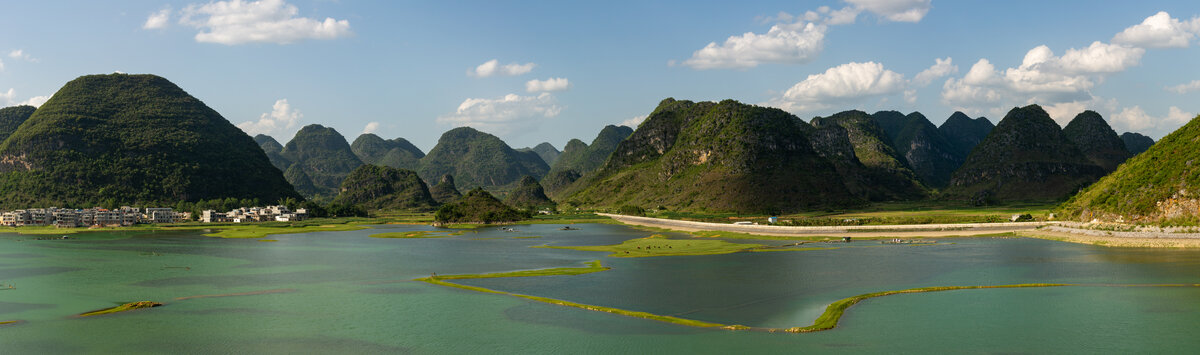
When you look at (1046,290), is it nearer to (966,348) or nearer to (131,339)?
(966,348)

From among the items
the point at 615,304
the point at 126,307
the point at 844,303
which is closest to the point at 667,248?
the point at 615,304

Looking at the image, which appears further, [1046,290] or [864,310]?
[1046,290]

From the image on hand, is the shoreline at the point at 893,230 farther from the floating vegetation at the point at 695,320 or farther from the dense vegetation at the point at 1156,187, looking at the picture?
the floating vegetation at the point at 695,320

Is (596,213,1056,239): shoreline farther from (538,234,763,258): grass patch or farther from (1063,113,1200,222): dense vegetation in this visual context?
(538,234,763,258): grass patch

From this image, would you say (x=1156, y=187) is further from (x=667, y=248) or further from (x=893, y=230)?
(x=667, y=248)

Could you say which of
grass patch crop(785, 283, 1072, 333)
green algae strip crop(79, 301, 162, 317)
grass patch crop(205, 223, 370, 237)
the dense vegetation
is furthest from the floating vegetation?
grass patch crop(205, 223, 370, 237)

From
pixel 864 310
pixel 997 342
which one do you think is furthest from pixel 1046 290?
pixel 997 342
